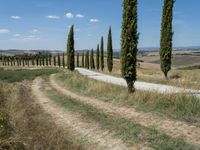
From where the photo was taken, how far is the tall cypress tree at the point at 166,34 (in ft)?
103

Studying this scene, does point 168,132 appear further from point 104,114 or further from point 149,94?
point 149,94

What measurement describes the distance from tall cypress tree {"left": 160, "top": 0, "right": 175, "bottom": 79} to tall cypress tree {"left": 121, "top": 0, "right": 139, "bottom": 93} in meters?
11.7

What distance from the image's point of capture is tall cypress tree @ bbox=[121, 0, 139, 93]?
2016cm

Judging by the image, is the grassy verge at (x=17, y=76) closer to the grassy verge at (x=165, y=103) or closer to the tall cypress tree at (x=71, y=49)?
the tall cypress tree at (x=71, y=49)

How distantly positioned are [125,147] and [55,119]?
17.1ft

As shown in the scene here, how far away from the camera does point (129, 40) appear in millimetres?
20219

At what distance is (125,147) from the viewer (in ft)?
30.9

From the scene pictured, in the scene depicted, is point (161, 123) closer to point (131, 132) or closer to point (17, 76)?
point (131, 132)

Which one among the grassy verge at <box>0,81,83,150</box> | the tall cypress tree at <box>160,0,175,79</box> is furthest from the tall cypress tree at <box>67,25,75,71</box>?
the grassy verge at <box>0,81,83,150</box>

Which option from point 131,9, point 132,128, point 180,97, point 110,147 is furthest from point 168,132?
point 131,9

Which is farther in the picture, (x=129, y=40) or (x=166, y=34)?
(x=166, y=34)

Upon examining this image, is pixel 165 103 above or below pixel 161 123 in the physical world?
above

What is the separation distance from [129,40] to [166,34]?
12.4 metres

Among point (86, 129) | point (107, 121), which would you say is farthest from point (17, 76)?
point (86, 129)
